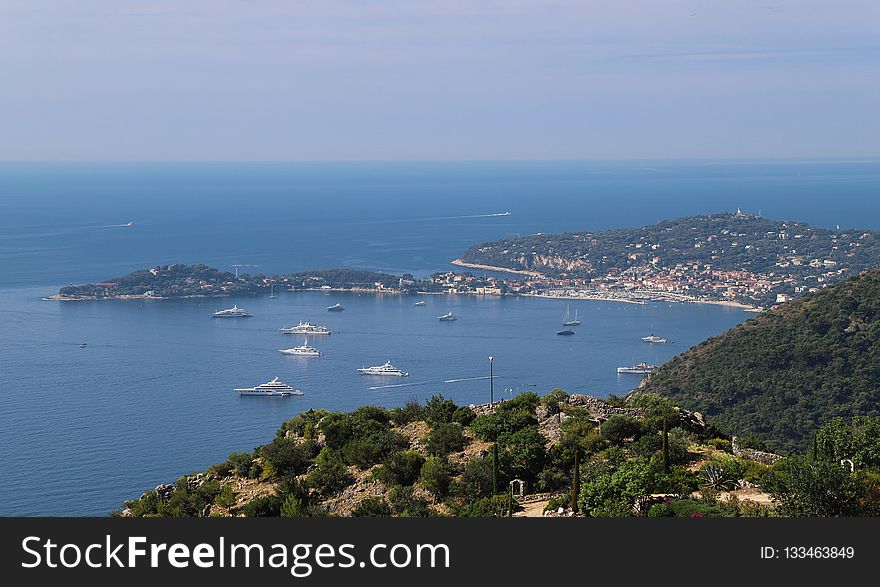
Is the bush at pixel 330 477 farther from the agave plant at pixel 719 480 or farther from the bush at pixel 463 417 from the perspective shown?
the agave plant at pixel 719 480

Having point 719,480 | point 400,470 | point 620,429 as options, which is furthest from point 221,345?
point 719,480

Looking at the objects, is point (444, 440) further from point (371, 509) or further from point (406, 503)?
point (371, 509)

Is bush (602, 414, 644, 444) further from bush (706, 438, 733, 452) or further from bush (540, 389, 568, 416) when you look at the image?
bush (540, 389, 568, 416)

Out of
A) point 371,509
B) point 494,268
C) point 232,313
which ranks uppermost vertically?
point 371,509

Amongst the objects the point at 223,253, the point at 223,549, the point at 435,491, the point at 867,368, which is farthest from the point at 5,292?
the point at 223,549

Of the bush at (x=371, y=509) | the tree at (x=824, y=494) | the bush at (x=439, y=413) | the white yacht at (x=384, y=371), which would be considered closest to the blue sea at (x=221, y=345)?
→ the white yacht at (x=384, y=371)

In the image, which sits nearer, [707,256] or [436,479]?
[436,479]

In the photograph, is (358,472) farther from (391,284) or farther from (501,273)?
(501,273)

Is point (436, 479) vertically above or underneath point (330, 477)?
above
